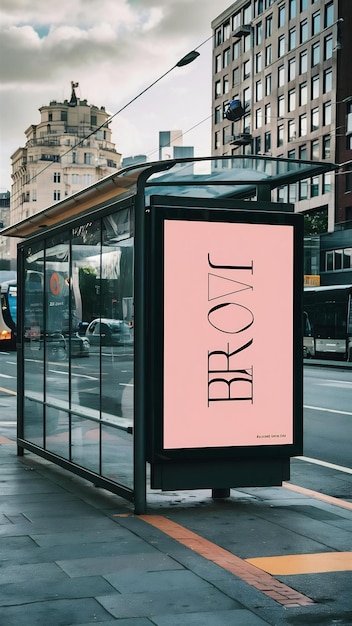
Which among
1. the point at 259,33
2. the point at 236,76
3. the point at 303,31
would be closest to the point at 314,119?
the point at 303,31

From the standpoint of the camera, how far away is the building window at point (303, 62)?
66938 mm

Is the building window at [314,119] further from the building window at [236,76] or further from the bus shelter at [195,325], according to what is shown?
the bus shelter at [195,325]

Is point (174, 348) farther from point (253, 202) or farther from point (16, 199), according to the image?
point (16, 199)

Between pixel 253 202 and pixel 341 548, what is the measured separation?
9.18 feet

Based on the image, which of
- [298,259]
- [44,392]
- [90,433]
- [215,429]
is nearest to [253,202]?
[298,259]

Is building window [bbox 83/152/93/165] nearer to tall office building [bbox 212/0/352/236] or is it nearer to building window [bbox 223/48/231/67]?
tall office building [bbox 212/0/352/236]

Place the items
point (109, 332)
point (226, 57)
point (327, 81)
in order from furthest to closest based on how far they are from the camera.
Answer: point (226, 57) < point (327, 81) < point (109, 332)

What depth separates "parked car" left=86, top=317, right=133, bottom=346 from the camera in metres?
7.38

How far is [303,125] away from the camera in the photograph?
6800 centimetres

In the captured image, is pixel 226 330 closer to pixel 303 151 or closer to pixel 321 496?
pixel 321 496

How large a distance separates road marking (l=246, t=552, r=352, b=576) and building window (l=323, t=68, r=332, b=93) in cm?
6074

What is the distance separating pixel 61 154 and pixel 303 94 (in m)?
87.1

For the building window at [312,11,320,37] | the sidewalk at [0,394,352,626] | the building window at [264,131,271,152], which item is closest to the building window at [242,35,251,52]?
the building window at [264,131,271,152]

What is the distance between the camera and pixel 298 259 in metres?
7.68
